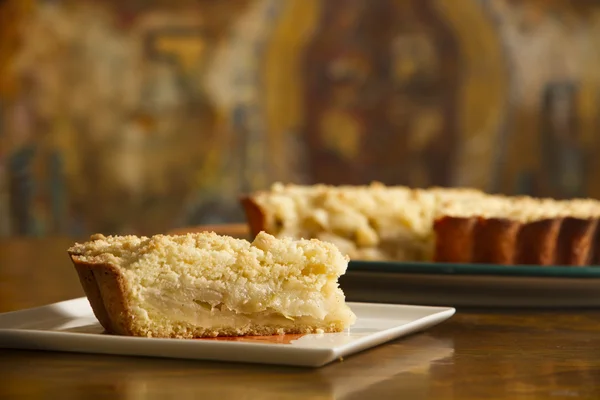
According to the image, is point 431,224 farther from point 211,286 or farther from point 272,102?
point 272,102

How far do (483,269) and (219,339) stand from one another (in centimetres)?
59

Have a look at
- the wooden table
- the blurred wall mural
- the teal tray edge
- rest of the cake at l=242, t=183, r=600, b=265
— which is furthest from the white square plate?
the blurred wall mural

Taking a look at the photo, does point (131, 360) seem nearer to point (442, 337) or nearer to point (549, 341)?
point (442, 337)

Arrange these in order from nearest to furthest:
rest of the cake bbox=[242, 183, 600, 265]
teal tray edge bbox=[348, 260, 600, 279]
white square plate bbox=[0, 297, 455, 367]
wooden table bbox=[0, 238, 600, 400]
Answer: wooden table bbox=[0, 238, 600, 400], white square plate bbox=[0, 297, 455, 367], teal tray edge bbox=[348, 260, 600, 279], rest of the cake bbox=[242, 183, 600, 265]

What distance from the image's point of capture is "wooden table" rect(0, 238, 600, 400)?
1.06 metres

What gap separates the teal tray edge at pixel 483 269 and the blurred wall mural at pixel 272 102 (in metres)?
4.27

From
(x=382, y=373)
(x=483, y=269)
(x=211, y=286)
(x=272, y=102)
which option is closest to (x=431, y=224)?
(x=483, y=269)

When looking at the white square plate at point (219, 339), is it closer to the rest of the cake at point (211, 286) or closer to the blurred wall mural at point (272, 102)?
the rest of the cake at point (211, 286)

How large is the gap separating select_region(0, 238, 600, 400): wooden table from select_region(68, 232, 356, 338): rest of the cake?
0.10 metres

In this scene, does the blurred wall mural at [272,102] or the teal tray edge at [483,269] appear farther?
the blurred wall mural at [272,102]

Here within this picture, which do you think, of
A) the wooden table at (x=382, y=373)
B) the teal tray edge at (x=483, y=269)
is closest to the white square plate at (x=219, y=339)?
the wooden table at (x=382, y=373)

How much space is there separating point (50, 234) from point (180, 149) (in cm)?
91

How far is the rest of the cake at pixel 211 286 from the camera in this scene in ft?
4.41

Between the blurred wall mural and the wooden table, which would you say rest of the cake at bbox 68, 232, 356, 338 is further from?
the blurred wall mural
